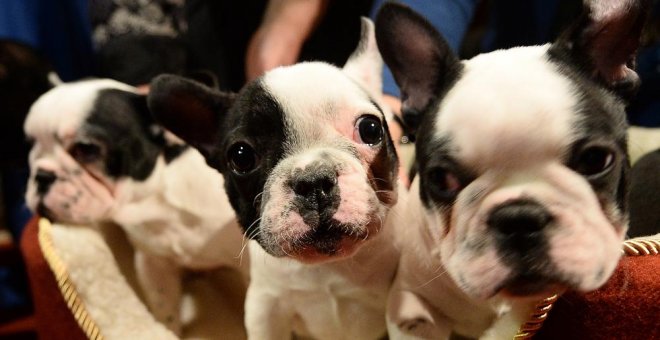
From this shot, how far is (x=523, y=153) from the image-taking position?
91 centimetres

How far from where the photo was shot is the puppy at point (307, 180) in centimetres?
107

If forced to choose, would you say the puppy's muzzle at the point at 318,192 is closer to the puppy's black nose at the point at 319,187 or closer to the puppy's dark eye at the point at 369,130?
the puppy's black nose at the point at 319,187

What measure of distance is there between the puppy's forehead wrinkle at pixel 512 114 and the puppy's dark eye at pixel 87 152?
103 cm

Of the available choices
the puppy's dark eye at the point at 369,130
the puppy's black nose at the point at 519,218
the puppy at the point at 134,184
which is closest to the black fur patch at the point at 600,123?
the puppy's black nose at the point at 519,218

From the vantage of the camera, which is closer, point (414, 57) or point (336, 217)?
point (336, 217)

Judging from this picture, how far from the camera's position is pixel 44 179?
5.33 ft

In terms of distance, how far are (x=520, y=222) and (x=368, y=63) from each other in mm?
712

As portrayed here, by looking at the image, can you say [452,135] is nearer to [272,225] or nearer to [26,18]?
[272,225]

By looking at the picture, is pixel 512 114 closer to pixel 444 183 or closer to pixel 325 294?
pixel 444 183

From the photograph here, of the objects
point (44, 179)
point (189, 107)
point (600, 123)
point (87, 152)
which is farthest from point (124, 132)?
point (600, 123)

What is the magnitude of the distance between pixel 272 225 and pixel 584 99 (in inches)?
22.8

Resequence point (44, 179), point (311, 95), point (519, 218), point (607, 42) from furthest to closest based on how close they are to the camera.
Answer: point (44, 179) → point (311, 95) → point (607, 42) → point (519, 218)

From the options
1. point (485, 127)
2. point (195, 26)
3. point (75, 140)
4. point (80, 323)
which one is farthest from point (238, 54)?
point (485, 127)

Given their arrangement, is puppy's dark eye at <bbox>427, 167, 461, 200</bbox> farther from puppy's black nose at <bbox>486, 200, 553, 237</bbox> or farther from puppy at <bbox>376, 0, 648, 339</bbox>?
puppy's black nose at <bbox>486, 200, 553, 237</bbox>
